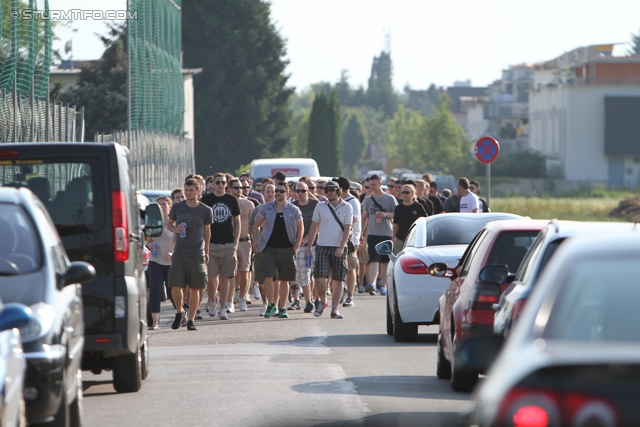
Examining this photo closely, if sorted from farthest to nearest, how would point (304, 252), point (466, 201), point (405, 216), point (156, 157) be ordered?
point (156, 157) → point (466, 201) → point (405, 216) → point (304, 252)

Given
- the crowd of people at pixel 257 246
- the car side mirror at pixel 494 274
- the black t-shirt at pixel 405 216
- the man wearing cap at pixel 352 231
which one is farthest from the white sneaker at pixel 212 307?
the car side mirror at pixel 494 274

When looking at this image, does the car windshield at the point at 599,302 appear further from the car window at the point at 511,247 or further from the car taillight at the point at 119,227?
the car taillight at the point at 119,227

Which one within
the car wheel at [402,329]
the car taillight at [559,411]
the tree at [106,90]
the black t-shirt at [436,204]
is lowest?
the car wheel at [402,329]

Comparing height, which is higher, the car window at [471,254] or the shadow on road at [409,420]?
the car window at [471,254]

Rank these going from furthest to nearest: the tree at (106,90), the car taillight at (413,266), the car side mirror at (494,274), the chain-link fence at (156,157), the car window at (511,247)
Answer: the tree at (106,90), the chain-link fence at (156,157), the car taillight at (413,266), the car window at (511,247), the car side mirror at (494,274)

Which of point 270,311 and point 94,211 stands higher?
point 94,211

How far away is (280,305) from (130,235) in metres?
8.39

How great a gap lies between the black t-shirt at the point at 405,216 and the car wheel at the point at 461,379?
1044 centimetres

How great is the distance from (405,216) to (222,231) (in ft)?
13.7

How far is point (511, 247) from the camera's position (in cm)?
994

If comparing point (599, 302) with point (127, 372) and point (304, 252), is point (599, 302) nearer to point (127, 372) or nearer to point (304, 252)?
point (127, 372)

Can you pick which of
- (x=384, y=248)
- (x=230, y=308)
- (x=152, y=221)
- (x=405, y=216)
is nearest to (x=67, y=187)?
(x=152, y=221)

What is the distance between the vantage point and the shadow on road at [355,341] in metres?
14.2

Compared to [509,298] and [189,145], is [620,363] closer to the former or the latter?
[509,298]
